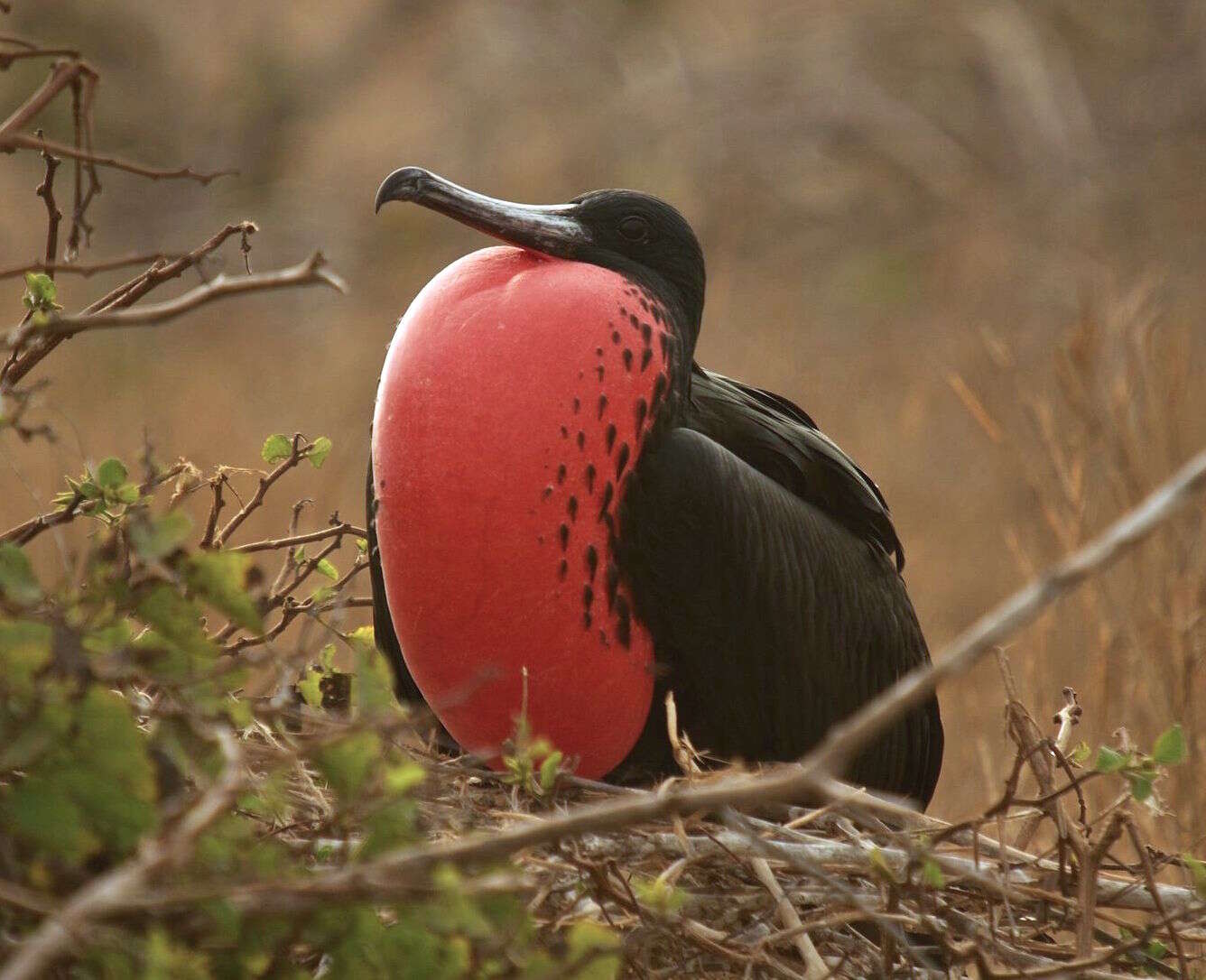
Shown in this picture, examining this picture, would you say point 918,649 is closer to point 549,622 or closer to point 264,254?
point 549,622

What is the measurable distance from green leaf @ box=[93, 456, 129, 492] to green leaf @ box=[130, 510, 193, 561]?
0.37m

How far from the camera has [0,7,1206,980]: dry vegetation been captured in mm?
1116

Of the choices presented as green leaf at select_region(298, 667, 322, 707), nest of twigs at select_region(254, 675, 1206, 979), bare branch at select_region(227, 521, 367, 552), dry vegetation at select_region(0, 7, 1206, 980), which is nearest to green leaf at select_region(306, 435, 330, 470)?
dry vegetation at select_region(0, 7, 1206, 980)

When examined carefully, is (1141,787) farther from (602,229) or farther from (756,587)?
(602,229)

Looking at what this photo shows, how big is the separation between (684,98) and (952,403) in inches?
83.6

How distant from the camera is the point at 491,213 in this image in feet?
6.70

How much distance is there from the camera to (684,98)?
9242mm

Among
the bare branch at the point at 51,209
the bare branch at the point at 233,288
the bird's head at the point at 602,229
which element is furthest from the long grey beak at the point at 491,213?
the bare branch at the point at 233,288

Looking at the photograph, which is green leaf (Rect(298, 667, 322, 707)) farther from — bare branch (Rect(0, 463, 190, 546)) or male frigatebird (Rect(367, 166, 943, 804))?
bare branch (Rect(0, 463, 190, 546))

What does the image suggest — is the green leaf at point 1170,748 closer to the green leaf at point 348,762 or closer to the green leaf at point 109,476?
the green leaf at point 348,762

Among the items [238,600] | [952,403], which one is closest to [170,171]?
[238,600]

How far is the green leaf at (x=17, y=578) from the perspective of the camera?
47.7 inches

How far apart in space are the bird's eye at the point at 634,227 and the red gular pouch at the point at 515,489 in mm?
168

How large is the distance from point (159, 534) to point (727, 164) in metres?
7.90
